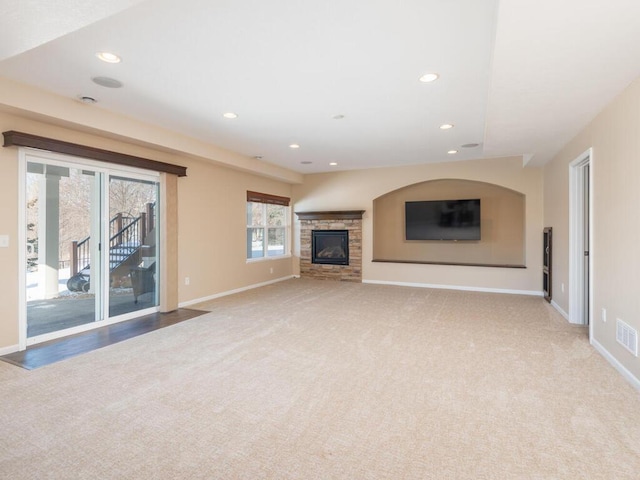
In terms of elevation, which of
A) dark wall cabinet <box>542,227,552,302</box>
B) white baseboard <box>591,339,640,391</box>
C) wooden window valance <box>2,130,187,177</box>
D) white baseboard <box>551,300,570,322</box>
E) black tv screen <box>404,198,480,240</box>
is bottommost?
white baseboard <box>591,339,640,391</box>

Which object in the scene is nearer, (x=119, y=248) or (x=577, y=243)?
(x=577, y=243)

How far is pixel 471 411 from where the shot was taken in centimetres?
232

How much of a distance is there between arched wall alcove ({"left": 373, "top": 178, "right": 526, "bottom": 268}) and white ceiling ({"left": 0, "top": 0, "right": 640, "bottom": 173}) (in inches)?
103

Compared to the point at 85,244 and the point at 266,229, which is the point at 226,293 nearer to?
the point at 266,229

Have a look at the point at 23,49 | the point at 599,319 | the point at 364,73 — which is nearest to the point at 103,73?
the point at 23,49

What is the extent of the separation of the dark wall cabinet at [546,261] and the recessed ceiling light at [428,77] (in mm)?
3838

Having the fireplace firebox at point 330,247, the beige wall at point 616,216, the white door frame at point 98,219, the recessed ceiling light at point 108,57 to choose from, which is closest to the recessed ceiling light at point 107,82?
the recessed ceiling light at point 108,57

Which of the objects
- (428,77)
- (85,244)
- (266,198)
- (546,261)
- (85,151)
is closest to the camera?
(428,77)

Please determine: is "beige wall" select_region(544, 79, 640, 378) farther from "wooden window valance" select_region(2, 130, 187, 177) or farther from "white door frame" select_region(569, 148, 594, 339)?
"wooden window valance" select_region(2, 130, 187, 177)

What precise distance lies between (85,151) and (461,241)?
263 inches

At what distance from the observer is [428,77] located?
3131mm

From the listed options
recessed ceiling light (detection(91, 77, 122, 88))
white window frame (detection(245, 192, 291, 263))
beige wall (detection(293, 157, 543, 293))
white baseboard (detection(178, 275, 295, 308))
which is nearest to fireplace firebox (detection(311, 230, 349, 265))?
beige wall (detection(293, 157, 543, 293))

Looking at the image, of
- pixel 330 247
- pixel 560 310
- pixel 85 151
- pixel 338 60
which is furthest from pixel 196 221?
pixel 560 310

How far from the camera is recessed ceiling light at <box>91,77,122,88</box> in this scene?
124 inches
